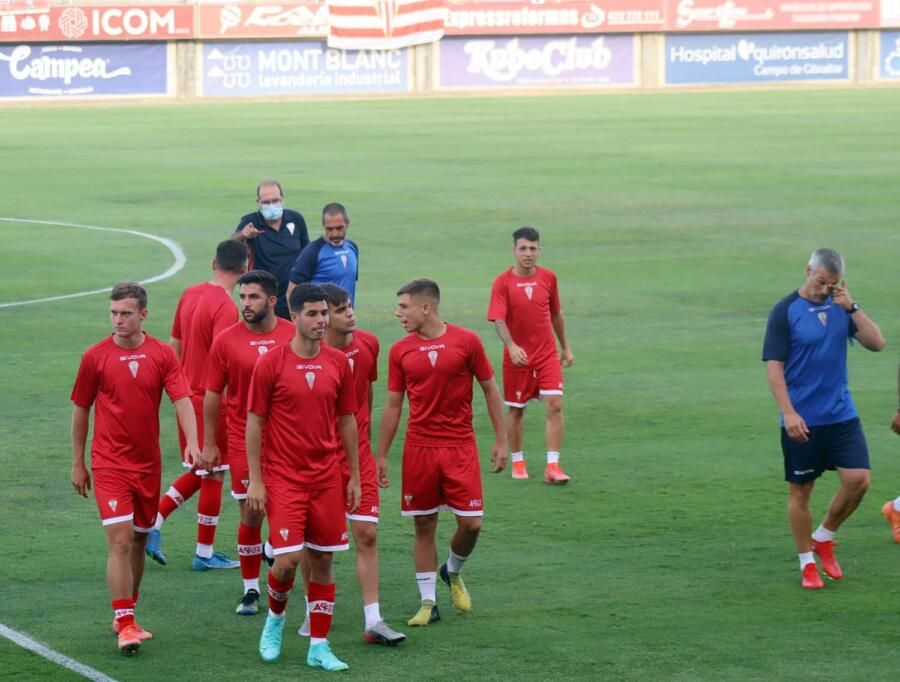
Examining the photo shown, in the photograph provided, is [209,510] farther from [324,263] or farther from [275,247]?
[275,247]

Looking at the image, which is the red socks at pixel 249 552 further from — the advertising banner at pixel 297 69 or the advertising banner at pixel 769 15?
the advertising banner at pixel 769 15

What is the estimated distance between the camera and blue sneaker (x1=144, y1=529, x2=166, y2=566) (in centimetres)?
1144

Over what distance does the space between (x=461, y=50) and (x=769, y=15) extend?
12.3 meters

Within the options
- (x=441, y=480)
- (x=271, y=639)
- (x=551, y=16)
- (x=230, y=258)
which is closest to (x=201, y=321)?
(x=230, y=258)

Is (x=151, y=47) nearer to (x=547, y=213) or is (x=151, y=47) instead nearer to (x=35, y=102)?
(x=35, y=102)

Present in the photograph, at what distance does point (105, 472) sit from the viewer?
9773 mm

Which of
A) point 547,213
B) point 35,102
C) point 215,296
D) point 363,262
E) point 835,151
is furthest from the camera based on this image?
point 35,102

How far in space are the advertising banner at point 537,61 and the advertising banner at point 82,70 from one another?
10.9 m

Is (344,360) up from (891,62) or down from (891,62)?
down

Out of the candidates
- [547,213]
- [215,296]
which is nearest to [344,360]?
[215,296]

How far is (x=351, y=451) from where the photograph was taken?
945cm

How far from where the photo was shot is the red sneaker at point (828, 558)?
1101cm

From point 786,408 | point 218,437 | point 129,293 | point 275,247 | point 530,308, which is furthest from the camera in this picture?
point 275,247

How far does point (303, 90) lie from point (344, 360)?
5386cm
